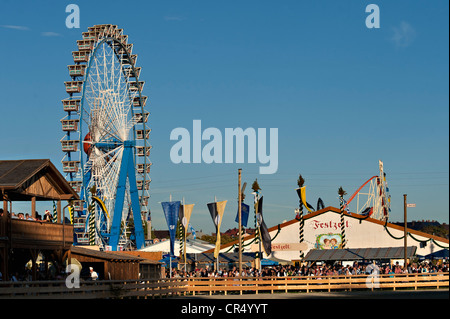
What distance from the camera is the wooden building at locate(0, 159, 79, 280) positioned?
32.5 meters

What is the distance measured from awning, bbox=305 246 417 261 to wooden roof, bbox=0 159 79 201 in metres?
29.6

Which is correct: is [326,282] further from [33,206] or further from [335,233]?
[335,233]

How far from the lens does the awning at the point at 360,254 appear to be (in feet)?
204

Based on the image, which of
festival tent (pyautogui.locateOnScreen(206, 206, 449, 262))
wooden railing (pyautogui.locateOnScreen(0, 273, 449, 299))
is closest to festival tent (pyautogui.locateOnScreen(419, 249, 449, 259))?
festival tent (pyautogui.locateOnScreen(206, 206, 449, 262))

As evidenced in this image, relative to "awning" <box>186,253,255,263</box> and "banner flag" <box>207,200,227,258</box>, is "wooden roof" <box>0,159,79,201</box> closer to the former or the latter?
"banner flag" <box>207,200,227,258</box>

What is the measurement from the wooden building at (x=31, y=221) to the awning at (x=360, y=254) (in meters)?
29.4

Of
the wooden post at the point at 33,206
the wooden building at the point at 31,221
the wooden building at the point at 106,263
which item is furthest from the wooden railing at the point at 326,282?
the wooden post at the point at 33,206

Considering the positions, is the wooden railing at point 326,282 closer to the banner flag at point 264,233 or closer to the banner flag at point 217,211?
the banner flag at point 217,211

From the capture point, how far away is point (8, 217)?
107 ft

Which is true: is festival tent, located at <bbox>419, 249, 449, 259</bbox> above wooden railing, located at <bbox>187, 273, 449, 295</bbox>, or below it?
above

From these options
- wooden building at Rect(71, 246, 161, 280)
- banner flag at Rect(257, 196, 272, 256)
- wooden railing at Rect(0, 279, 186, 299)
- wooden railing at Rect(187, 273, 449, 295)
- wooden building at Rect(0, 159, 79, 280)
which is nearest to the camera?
wooden railing at Rect(0, 279, 186, 299)

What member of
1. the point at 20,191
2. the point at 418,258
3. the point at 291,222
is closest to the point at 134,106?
the point at 291,222

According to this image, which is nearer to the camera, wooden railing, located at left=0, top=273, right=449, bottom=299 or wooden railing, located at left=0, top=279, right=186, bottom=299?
wooden railing, located at left=0, top=279, right=186, bottom=299
